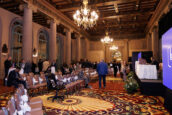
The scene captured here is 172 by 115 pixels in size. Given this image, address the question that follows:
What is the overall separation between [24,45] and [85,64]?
27.2 ft

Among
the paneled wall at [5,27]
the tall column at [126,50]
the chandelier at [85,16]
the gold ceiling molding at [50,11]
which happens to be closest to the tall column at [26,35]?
the gold ceiling molding at [50,11]

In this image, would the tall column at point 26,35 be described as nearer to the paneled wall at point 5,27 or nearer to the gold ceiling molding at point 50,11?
the gold ceiling molding at point 50,11

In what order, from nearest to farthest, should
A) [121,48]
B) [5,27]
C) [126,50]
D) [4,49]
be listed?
[4,49], [5,27], [126,50], [121,48]

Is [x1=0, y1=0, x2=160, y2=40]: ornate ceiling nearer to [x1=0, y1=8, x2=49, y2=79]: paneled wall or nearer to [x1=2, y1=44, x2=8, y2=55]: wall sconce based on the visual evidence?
[x1=0, y1=8, x2=49, y2=79]: paneled wall

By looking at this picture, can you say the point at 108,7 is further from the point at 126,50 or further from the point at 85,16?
the point at 126,50

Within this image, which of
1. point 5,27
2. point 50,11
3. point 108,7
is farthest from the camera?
point 108,7

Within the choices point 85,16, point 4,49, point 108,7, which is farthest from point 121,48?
point 4,49

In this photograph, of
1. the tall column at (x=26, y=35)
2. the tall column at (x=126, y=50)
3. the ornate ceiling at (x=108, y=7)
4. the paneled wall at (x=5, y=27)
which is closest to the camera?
the tall column at (x=26, y=35)

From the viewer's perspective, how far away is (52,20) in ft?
37.5

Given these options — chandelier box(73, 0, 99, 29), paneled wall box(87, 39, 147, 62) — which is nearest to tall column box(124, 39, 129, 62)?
paneled wall box(87, 39, 147, 62)

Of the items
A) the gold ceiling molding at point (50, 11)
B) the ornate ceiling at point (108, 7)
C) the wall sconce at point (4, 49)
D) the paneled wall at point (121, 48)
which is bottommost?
the wall sconce at point (4, 49)

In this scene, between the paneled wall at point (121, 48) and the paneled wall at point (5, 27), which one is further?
the paneled wall at point (121, 48)

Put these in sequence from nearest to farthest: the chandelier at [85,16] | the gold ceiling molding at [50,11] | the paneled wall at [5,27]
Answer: the chandelier at [85,16], the gold ceiling molding at [50,11], the paneled wall at [5,27]

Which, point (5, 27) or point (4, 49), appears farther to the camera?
point (5, 27)
